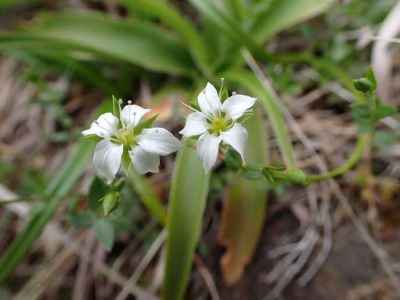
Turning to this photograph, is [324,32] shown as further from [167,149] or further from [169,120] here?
[167,149]

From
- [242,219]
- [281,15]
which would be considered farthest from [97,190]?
[281,15]

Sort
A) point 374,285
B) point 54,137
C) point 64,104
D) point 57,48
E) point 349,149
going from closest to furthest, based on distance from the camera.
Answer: point 374,285
point 349,149
point 57,48
point 54,137
point 64,104

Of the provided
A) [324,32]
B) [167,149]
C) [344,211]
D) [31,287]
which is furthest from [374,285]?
[31,287]

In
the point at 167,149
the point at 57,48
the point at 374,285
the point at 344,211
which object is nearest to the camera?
the point at 167,149

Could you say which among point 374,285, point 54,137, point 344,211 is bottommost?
point 374,285

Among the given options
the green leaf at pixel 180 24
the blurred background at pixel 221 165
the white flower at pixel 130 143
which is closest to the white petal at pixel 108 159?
the white flower at pixel 130 143

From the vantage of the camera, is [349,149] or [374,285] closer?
[374,285]

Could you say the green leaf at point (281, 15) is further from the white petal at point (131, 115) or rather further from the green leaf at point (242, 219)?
the white petal at point (131, 115)

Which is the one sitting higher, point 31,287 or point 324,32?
point 324,32
